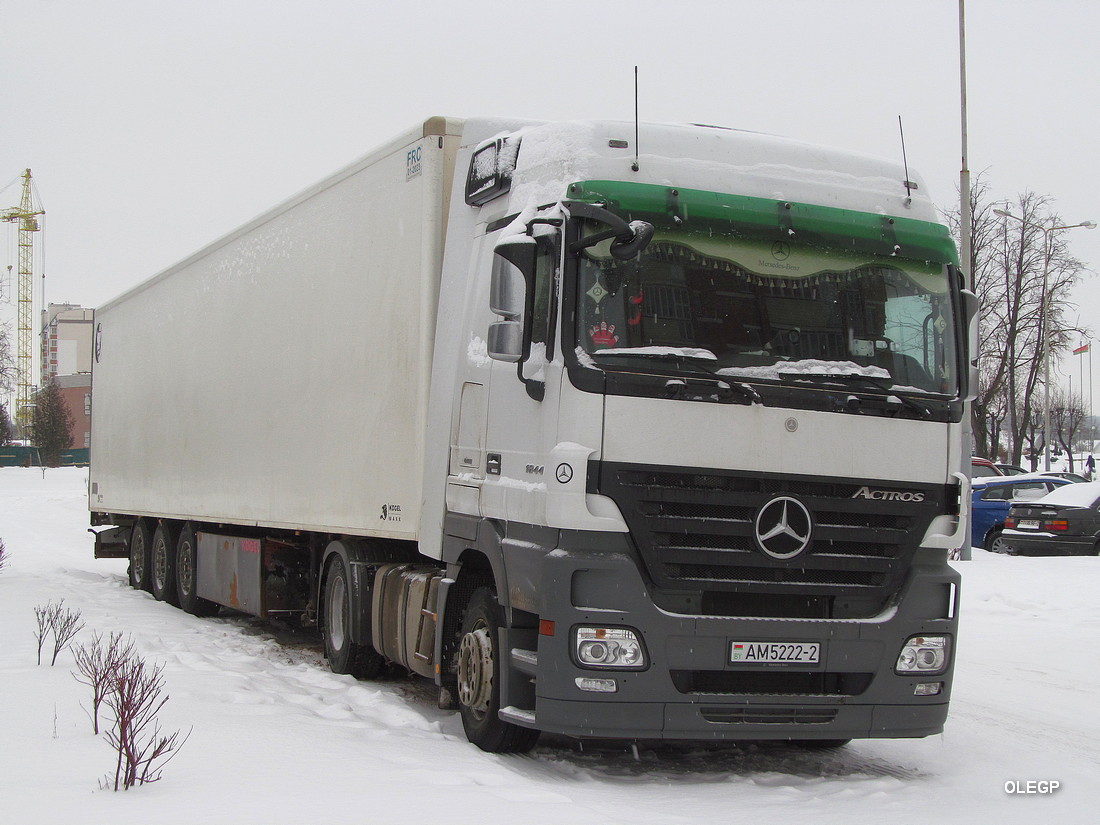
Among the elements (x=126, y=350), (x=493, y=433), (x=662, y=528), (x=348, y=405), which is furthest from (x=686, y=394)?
(x=126, y=350)

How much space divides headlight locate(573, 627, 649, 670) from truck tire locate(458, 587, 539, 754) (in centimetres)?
78

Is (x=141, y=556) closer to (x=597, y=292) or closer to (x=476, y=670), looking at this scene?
(x=476, y=670)

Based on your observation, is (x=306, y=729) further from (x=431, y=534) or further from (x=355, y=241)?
(x=355, y=241)

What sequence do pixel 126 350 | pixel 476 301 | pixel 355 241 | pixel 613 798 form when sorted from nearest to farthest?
pixel 613 798 → pixel 476 301 → pixel 355 241 → pixel 126 350

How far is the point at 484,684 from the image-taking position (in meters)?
6.89

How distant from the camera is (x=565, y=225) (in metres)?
6.30

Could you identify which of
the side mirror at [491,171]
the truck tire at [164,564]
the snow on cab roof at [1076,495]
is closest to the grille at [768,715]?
the side mirror at [491,171]

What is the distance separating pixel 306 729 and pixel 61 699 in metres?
1.49

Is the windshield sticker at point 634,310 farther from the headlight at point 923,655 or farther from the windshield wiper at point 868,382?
the headlight at point 923,655

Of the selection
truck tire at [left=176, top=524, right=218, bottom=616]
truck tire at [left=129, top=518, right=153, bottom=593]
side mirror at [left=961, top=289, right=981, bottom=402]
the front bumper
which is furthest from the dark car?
the front bumper

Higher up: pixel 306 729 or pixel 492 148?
pixel 492 148

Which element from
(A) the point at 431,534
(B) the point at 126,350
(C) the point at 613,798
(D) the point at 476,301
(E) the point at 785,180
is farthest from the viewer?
(B) the point at 126,350

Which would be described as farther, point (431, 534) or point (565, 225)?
point (431, 534)

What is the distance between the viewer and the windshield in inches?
246
